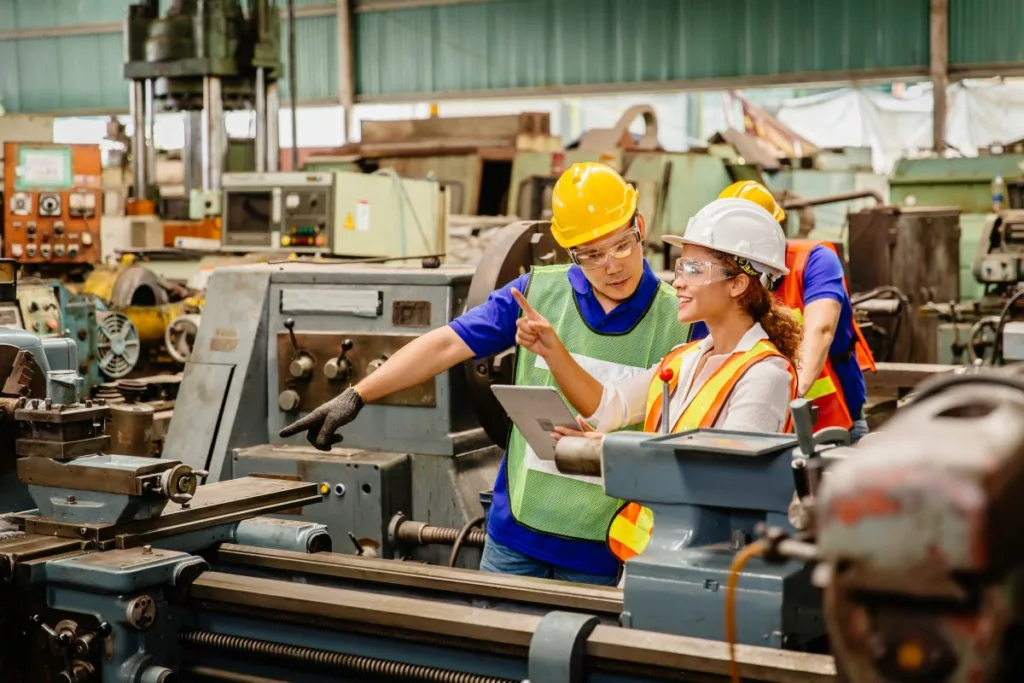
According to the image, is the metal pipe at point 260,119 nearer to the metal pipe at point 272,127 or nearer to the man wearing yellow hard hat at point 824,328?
the metal pipe at point 272,127

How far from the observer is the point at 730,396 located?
1.67m

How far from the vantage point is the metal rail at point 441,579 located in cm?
151

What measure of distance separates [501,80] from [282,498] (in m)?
8.22

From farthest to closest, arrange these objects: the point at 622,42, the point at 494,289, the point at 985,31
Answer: the point at 622,42 < the point at 985,31 < the point at 494,289

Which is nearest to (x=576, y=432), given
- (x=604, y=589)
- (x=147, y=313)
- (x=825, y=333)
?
(x=604, y=589)

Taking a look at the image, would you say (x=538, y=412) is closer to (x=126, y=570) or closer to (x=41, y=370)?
(x=126, y=570)

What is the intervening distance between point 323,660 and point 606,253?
2.88 ft

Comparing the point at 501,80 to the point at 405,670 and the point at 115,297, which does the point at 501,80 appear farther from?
the point at 405,670

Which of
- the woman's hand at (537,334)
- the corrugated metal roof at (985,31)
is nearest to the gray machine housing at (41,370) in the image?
the woman's hand at (537,334)

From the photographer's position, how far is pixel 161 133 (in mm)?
11617

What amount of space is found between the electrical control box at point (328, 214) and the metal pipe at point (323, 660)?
11.8 feet

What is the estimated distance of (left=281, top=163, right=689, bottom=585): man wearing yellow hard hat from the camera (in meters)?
2.05

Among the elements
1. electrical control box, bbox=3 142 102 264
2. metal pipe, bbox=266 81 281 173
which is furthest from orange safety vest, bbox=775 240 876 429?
metal pipe, bbox=266 81 281 173

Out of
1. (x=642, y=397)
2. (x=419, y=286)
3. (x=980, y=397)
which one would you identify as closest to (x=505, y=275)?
(x=419, y=286)
